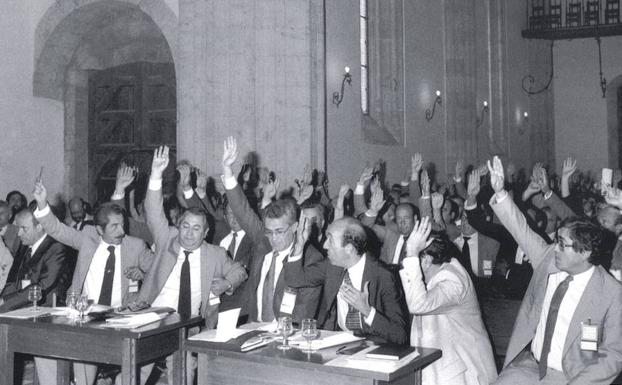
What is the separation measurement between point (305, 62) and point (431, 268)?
5.88m

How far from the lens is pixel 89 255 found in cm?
581

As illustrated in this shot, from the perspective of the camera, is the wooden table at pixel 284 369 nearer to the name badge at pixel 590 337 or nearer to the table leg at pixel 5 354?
the name badge at pixel 590 337

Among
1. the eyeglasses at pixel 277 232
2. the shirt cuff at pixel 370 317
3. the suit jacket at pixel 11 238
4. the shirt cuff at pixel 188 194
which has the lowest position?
the shirt cuff at pixel 370 317

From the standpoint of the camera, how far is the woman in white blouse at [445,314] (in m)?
4.31

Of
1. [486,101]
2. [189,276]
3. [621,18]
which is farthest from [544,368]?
[621,18]

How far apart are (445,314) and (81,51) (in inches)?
352

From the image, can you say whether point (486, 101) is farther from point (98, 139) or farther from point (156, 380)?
point (156, 380)

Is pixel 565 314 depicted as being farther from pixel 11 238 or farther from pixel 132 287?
pixel 11 238

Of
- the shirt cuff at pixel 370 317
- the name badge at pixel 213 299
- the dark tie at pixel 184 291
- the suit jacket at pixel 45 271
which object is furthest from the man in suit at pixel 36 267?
the shirt cuff at pixel 370 317

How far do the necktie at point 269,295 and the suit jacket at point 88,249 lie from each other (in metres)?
1.01

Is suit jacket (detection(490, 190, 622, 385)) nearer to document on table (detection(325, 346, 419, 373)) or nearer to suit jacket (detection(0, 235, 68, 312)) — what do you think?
document on table (detection(325, 346, 419, 373))

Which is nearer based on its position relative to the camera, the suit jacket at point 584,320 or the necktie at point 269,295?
the suit jacket at point 584,320

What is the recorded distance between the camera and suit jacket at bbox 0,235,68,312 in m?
5.86

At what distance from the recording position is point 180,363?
16.0 feet
